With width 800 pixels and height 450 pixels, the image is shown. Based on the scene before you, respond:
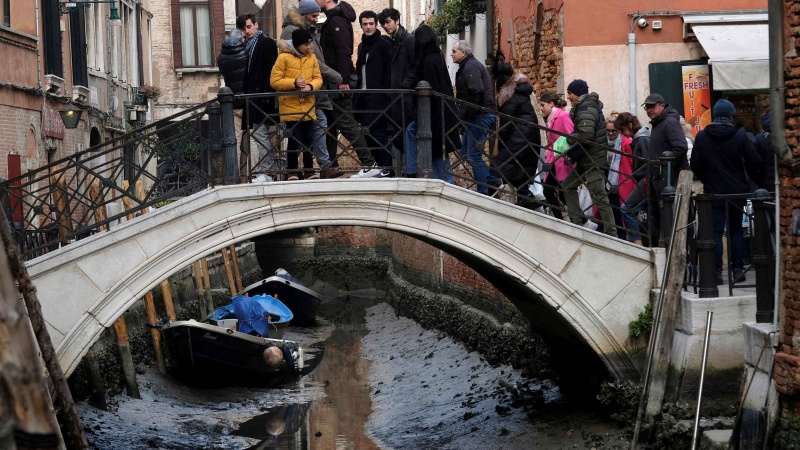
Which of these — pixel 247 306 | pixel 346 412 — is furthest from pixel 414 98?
pixel 247 306

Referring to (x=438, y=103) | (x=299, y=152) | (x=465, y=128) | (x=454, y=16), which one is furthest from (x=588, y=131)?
(x=454, y=16)

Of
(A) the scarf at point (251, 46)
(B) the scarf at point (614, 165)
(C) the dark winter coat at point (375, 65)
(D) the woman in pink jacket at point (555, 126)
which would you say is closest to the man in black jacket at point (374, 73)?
(C) the dark winter coat at point (375, 65)

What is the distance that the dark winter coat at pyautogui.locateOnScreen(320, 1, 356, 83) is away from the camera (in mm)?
11383

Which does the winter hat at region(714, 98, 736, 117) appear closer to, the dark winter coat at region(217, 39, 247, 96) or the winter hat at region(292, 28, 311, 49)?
the winter hat at region(292, 28, 311, 49)

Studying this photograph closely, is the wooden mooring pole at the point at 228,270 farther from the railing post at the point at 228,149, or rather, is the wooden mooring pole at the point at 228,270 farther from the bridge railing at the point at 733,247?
the bridge railing at the point at 733,247

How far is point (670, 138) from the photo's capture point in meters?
10.9

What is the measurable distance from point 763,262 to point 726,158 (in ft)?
5.97

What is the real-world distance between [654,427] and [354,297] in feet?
71.5

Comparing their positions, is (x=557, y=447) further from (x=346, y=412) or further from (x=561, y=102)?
(x=346, y=412)

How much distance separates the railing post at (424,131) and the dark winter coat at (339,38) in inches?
35.7

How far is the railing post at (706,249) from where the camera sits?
10047 millimetres

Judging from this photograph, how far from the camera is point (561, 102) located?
1178cm

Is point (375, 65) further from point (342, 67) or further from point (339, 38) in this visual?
point (339, 38)

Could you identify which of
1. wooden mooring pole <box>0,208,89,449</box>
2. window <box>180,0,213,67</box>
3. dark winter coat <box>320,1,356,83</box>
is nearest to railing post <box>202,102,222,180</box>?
dark winter coat <box>320,1,356,83</box>
